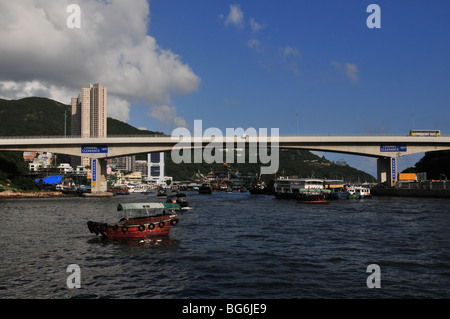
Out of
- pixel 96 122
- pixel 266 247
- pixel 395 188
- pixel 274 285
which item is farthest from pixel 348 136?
pixel 96 122

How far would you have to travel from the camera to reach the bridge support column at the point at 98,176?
72.7 metres

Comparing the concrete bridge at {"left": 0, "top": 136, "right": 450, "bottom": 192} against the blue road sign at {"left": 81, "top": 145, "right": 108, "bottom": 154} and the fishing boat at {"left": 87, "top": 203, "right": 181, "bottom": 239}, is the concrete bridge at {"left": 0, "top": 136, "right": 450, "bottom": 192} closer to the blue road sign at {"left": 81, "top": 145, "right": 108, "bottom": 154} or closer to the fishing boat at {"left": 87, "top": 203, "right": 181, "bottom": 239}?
the blue road sign at {"left": 81, "top": 145, "right": 108, "bottom": 154}

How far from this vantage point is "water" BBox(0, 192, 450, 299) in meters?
13.4

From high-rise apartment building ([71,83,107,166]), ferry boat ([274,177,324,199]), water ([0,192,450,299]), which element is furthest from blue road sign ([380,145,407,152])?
high-rise apartment building ([71,83,107,166])

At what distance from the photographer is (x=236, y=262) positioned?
57.9 feet

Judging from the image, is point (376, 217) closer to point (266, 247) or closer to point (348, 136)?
point (266, 247)

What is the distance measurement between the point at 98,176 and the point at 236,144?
28.9 metres

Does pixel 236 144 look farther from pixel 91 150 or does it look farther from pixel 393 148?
pixel 393 148

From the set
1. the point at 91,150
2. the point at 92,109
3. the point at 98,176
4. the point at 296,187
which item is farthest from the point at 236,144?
the point at 92,109

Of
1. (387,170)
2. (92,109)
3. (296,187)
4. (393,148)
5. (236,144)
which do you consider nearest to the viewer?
(393,148)

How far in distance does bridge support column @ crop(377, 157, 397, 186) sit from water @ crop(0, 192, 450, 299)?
45.0 m

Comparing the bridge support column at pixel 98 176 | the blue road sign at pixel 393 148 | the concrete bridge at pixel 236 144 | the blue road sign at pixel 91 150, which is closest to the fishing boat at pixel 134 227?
the concrete bridge at pixel 236 144

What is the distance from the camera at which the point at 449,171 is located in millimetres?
86562
